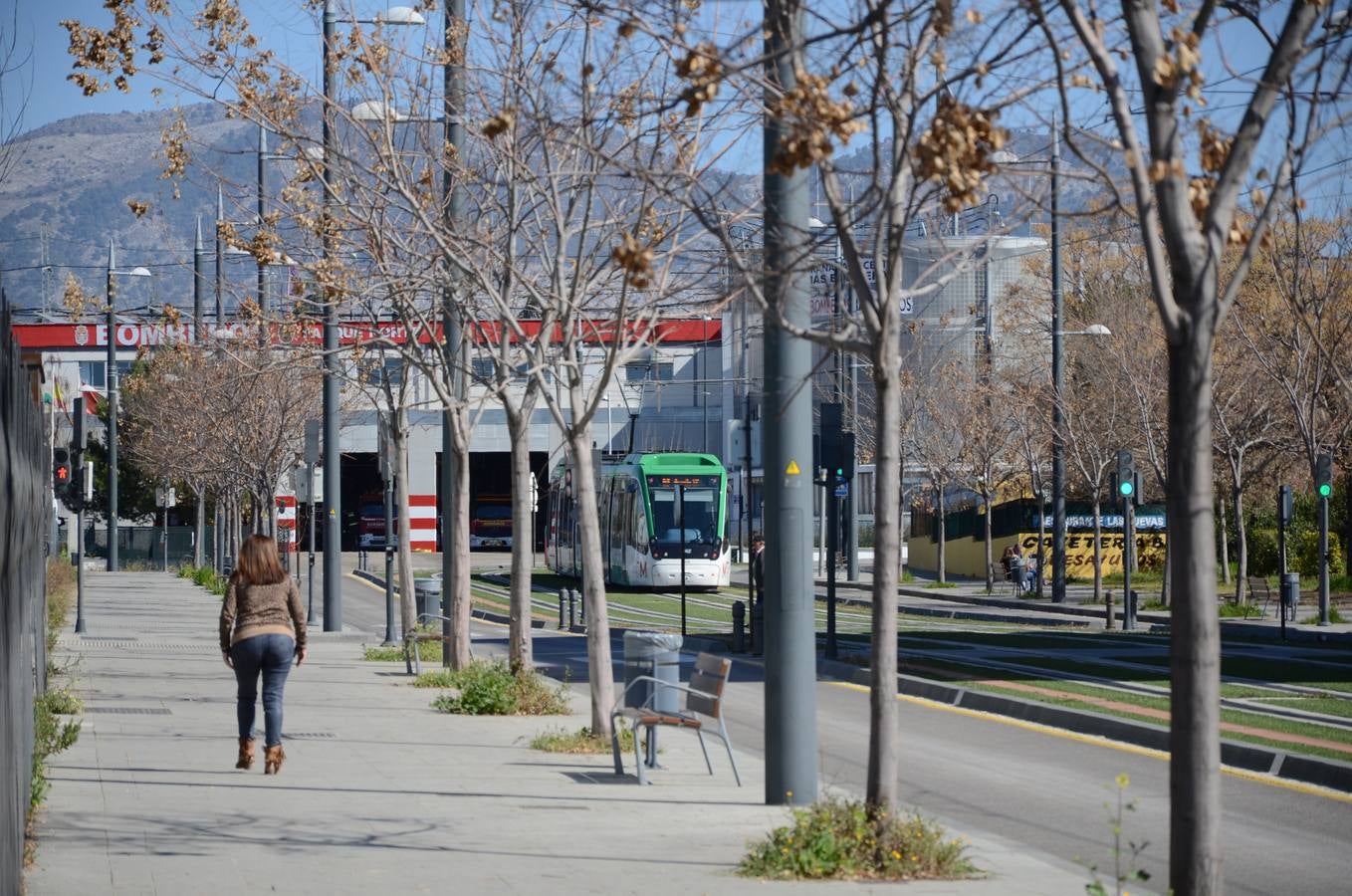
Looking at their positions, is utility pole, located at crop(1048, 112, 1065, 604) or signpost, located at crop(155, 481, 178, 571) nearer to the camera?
utility pole, located at crop(1048, 112, 1065, 604)

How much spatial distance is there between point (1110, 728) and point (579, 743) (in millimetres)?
5118

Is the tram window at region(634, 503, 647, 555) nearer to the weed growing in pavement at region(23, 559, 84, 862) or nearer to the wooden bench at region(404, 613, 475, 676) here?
the wooden bench at region(404, 613, 475, 676)

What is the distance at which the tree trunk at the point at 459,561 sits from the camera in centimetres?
2011

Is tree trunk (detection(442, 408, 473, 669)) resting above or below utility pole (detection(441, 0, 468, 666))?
below

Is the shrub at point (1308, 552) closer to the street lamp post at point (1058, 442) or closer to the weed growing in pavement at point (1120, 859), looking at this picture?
the street lamp post at point (1058, 442)

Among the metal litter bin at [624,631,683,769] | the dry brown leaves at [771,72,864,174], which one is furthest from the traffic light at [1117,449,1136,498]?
the dry brown leaves at [771,72,864,174]

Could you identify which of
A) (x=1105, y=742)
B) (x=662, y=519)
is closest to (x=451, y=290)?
(x=1105, y=742)

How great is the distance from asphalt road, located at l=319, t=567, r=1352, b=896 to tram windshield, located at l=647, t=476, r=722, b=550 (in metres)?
27.1

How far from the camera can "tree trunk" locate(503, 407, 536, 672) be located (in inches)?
679

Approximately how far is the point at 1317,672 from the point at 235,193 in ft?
48.0

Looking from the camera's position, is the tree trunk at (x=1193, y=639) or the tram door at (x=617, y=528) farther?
the tram door at (x=617, y=528)

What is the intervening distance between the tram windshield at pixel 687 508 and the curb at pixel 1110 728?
22.9 meters

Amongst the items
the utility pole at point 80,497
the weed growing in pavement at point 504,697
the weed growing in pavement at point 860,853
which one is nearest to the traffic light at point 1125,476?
the utility pole at point 80,497

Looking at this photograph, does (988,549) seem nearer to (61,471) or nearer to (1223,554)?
(1223,554)
